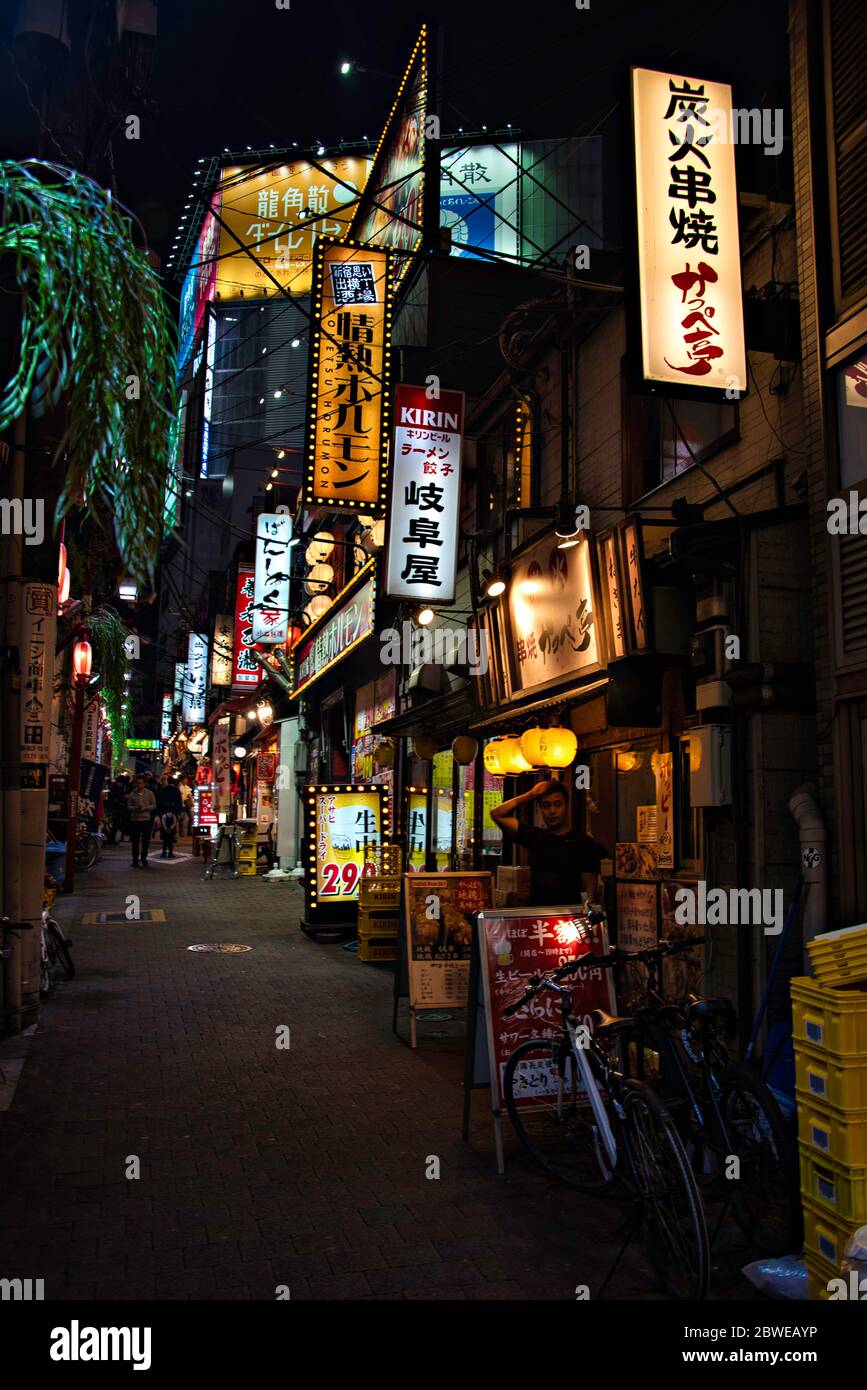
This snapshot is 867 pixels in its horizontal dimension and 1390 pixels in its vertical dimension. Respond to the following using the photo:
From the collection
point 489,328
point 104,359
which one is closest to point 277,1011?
point 104,359

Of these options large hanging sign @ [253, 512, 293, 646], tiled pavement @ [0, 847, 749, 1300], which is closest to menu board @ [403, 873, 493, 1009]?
tiled pavement @ [0, 847, 749, 1300]

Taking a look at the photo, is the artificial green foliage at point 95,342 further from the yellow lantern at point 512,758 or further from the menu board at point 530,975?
the yellow lantern at point 512,758

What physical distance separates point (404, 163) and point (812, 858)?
1783 centimetres

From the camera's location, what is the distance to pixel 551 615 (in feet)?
→ 34.5

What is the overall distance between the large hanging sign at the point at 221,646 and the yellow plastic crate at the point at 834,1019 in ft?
125

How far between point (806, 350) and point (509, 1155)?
20.9 feet

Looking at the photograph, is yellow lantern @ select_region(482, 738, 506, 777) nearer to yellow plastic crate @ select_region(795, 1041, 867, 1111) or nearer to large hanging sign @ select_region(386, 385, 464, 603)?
large hanging sign @ select_region(386, 385, 464, 603)

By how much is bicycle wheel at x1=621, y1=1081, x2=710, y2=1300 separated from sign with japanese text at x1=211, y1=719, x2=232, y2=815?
4134cm

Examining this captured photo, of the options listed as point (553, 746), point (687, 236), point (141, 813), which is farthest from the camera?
point (141, 813)

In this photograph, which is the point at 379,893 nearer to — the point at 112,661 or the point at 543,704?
the point at 543,704

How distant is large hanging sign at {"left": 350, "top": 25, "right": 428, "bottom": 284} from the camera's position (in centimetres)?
1702

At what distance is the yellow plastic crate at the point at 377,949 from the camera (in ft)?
44.0

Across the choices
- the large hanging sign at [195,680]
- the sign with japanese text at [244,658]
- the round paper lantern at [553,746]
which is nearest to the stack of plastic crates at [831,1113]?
the round paper lantern at [553,746]

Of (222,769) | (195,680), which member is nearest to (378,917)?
(222,769)
